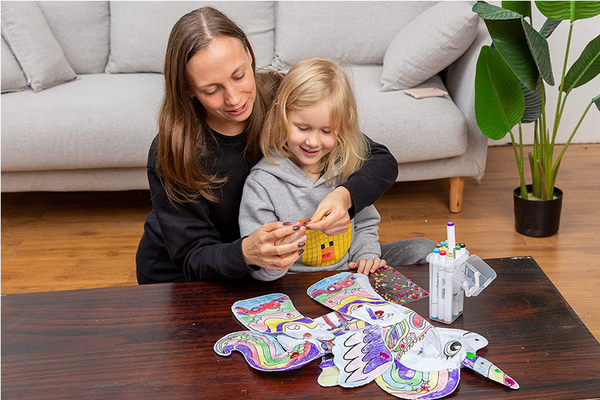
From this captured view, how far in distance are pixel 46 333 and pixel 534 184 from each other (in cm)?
182

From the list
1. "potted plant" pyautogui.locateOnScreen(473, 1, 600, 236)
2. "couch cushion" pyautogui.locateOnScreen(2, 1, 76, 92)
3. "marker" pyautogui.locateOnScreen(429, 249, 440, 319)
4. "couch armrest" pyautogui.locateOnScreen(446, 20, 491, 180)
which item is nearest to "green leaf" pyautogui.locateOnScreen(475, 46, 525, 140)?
"potted plant" pyautogui.locateOnScreen(473, 1, 600, 236)

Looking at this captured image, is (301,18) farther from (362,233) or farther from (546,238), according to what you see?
(362,233)

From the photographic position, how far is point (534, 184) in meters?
2.44

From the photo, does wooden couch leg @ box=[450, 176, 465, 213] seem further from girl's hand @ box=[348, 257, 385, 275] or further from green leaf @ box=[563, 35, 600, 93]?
girl's hand @ box=[348, 257, 385, 275]

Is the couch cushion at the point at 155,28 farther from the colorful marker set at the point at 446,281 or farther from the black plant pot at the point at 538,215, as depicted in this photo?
the colorful marker set at the point at 446,281

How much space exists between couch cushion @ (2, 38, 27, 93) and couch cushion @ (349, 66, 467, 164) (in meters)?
1.41

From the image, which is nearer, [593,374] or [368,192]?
[593,374]

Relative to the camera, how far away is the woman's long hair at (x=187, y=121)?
4.43 ft

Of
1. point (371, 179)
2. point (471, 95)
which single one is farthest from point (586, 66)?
point (371, 179)

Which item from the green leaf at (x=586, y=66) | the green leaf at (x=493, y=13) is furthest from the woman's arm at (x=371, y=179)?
the green leaf at (x=586, y=66)

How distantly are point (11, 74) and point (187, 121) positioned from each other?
1.69m

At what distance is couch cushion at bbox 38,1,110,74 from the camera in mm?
3064

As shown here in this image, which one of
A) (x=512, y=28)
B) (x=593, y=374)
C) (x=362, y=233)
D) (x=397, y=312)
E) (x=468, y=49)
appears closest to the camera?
(x=593, y=374)

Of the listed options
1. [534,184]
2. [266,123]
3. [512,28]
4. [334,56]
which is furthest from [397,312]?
[334,56]
